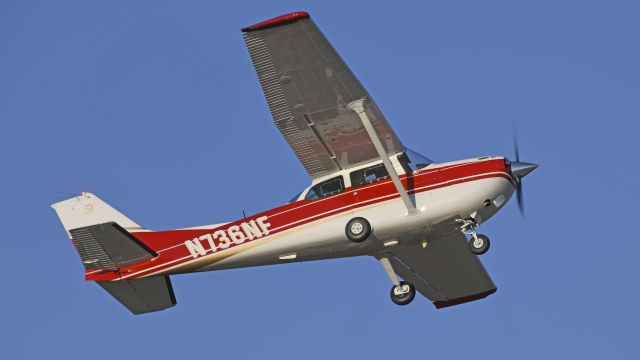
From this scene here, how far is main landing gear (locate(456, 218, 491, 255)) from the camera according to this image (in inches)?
843

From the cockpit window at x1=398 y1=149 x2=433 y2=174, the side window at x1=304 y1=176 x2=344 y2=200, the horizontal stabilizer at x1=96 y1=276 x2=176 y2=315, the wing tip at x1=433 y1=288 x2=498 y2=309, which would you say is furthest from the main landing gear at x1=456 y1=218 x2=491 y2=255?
the horizontal stabilizer at x1=96 y1=276 x2=176 y2=315

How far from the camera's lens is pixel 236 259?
22875mm

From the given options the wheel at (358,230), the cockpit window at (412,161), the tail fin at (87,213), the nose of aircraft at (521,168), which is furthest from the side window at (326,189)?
the tail fin at (87,213)

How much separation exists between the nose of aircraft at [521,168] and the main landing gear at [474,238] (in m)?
1.23

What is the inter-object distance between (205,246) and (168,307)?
169 cm

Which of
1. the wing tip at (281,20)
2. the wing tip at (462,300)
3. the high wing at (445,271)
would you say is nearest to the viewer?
the wing tip at (281,20)

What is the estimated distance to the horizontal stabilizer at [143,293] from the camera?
23.2 m

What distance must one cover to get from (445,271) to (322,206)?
4316 millimetres

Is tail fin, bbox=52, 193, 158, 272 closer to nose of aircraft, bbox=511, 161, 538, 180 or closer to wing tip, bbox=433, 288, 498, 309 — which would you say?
wing tip, bbox=433, 288, 498, 309

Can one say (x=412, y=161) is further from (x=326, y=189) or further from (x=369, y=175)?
(x=326, y=189)

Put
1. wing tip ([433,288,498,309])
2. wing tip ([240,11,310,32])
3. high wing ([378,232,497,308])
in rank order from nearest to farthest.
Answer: wing tip ([240,11,310,32]), high wing ([378,232,497,308]), wing tip ([433,288,498,309])

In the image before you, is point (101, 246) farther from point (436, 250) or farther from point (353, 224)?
point (436, 250)

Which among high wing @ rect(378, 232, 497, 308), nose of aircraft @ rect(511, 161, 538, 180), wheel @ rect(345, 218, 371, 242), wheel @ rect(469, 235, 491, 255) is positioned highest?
nose of aircraft @ rect(511, 161, 538, 180)

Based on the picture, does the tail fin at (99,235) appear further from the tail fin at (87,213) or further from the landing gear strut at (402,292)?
the landing gear strut at (402,292)
